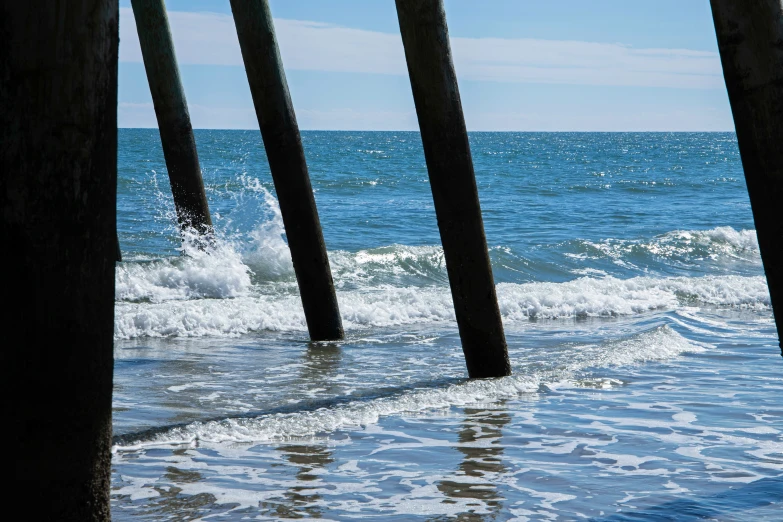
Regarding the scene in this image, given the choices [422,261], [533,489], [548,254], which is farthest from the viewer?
[548,254]

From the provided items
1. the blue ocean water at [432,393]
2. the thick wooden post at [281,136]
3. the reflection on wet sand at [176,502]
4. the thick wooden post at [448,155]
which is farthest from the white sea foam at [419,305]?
the reflection on wet sand at [176,502]

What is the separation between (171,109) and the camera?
8602 mm

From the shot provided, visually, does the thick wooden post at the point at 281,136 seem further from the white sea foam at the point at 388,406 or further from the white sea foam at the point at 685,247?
the white sea foam at the point at 685,247

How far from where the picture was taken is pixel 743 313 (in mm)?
9734

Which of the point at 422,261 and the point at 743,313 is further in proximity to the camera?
the point at 422,261

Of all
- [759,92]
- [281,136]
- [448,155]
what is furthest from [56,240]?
[281,136]

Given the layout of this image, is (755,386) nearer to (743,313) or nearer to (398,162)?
(743,313)

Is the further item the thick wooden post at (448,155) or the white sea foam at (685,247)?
the white sea foam at (685,247)

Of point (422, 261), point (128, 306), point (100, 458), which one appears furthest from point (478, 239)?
point (422, 261)

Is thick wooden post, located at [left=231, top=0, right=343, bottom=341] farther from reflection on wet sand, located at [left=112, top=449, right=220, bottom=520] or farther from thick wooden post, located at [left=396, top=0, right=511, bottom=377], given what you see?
reflection on wet sand, located at [left=112, top=449, right=220, bottom=520]

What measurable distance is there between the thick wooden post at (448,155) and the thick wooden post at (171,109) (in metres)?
4.15

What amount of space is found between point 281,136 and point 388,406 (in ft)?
7.55

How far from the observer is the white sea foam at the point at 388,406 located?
4.36 meters

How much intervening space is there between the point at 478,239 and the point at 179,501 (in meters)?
2.32
